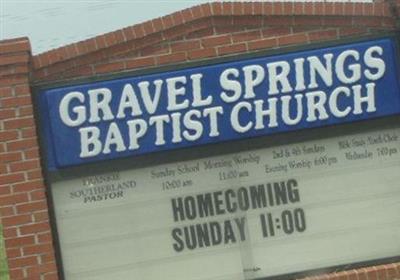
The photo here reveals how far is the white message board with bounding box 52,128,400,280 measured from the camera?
627 cm

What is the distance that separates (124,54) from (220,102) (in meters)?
0.91

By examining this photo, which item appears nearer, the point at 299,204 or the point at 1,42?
the point at 1,42

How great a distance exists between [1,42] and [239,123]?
206 centimetres

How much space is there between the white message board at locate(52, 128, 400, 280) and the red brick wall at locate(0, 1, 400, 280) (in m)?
0.24

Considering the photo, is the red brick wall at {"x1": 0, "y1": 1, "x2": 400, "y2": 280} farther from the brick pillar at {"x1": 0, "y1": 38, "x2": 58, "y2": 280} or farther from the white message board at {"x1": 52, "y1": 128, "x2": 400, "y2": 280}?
the white message board at {"x1": 52, "y1": 128, "x2": 400, "y2": 280}

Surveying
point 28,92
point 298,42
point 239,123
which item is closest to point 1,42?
point 28,92

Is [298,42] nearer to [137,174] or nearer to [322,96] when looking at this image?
[322,96]

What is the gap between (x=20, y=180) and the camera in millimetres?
6055

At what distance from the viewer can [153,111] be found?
6.14m

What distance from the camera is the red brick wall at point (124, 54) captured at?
6.04m

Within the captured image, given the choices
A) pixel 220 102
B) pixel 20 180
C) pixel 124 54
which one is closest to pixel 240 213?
pixel 220 102

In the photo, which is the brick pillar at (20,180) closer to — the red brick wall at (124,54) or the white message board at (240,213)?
the red brick wall at (124,54)

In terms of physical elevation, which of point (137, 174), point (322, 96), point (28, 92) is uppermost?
point (28, 92)

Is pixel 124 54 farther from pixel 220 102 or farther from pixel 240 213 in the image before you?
pixel 240 213
